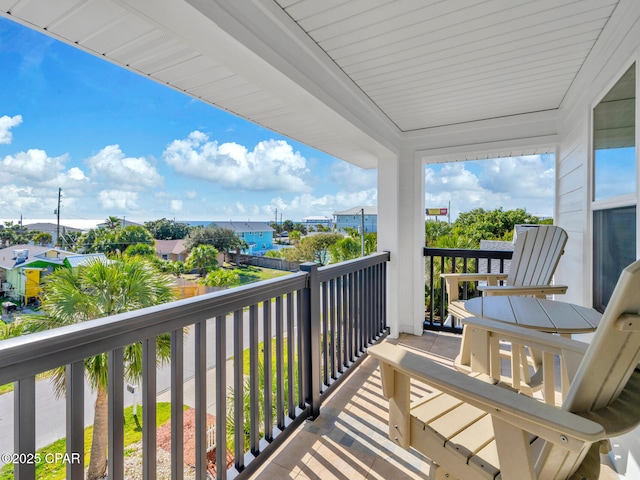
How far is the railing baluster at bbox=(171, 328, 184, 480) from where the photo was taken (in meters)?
1.25

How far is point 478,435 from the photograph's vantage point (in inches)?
45.2

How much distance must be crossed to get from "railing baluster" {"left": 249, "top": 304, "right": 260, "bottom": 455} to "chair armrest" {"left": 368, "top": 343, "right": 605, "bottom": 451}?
77 centimetres

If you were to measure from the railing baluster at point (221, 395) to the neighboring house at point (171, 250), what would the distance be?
553 cm

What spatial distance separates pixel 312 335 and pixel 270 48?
1678 millimetres

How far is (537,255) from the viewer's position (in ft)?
9.10

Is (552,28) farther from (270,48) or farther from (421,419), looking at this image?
(421,419)

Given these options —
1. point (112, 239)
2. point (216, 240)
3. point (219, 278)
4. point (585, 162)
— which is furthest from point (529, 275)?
point (216, 240)

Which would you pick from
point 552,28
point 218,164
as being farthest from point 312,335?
point 218,164

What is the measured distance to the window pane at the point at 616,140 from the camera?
1.69m

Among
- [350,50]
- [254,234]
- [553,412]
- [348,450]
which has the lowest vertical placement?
[348,450]

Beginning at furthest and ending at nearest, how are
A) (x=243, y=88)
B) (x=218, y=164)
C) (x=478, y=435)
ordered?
(x=218, y=164) → (x=243, y=88) → (x=478, y=435)

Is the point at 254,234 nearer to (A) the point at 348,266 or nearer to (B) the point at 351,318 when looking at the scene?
(B) the point at 351,318

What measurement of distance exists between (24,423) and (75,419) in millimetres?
129

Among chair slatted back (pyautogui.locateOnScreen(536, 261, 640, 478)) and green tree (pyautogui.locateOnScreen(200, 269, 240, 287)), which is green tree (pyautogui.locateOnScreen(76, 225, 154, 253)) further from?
chair slatted back (pyautogui.locateOnScreen(536, 261, 640, 478))
